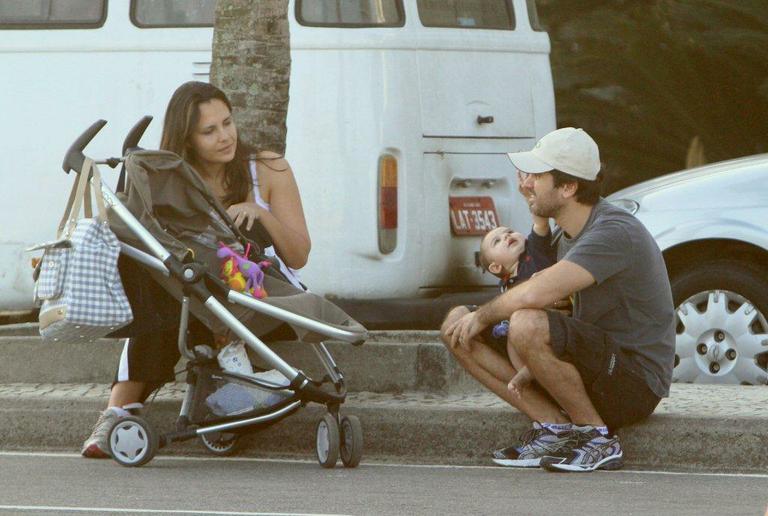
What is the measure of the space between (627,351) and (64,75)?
4.20 meters

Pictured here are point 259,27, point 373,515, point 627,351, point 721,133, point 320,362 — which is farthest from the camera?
point 721,133

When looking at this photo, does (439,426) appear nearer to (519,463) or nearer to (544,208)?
(519,463)

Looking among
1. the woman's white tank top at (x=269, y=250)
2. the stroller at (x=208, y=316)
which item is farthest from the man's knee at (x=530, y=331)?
the woman's white tank top at (x=269, y=250)

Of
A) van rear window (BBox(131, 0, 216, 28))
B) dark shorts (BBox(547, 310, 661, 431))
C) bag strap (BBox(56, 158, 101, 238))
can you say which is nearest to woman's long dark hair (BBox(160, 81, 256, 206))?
bag strap (BBox(56, 158, 101, 238))

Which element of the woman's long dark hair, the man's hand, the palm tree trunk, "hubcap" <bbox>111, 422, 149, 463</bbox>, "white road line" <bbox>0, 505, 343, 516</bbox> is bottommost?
"white road line" <bbox>0, 505, 343, 516</bbox>

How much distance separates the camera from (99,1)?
1038 centimetres

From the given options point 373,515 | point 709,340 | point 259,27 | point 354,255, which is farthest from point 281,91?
point 373,515

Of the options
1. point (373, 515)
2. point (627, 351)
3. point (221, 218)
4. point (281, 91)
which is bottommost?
point (373, 515)

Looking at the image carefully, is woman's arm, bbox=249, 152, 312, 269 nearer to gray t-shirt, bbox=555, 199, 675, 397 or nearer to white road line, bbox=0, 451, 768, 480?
white road line, bbox=0, 451, 768, 480

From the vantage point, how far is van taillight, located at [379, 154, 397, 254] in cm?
1006

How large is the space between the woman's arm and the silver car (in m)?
2.37

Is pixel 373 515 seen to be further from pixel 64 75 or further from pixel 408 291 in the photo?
pixel 64 75

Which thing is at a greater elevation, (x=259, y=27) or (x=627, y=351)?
(x=259, y=27)

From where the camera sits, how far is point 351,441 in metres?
7.26
